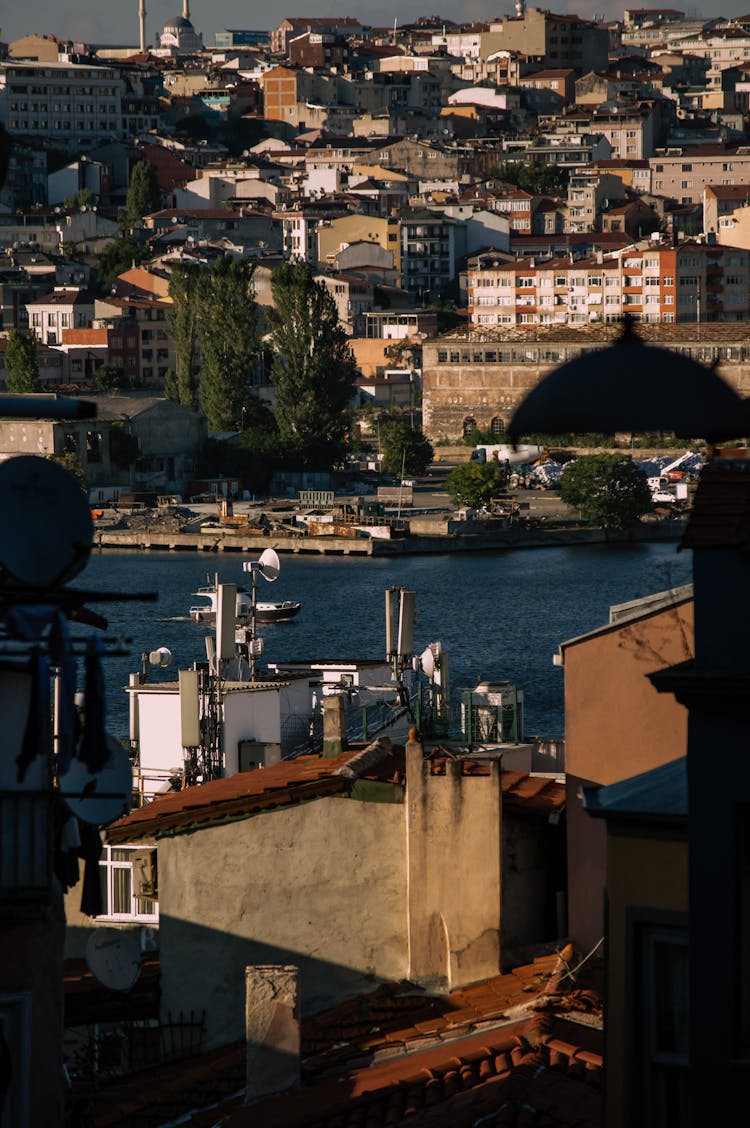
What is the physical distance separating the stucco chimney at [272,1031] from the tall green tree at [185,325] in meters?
30.1

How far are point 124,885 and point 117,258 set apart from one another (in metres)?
Answer: 42.2

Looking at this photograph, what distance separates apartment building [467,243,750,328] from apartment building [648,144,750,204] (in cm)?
1120

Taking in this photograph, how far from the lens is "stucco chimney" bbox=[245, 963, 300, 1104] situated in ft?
12.0

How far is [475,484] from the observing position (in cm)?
3075

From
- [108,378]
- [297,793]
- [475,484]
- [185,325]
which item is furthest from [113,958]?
[108,378]

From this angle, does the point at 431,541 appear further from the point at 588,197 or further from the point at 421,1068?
the point at 421,1068

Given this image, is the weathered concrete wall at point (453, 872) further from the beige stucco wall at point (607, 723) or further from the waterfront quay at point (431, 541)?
the waterfront quay at point (431, 541)

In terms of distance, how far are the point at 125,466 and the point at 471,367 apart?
7.58 meters

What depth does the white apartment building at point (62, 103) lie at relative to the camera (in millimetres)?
60406

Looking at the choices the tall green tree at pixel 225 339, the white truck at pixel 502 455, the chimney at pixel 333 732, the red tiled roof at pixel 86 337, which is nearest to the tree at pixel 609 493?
the white truck at pixel 502 455

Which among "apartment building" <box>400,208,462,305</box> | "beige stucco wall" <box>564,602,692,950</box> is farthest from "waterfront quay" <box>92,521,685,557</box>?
"beige stucco wall" <box>564,602,692,950</box>

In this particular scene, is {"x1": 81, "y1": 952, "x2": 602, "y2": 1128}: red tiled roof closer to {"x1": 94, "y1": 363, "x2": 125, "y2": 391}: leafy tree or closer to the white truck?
the white truck

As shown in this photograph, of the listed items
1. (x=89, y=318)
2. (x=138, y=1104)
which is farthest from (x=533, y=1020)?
(x=89, y=318)

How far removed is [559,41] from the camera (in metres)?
72.1
